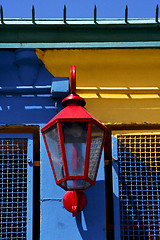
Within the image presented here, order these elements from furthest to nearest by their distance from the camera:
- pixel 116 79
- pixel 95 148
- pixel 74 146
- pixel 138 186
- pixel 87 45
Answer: pixel 116 79 < pixel 138 186 < pixel 87 45 < pixel 95 148 < pixel 74 146

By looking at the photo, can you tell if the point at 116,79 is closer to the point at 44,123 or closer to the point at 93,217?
the point at 44,123

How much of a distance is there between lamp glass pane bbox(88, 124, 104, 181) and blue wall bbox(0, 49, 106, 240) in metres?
0.77

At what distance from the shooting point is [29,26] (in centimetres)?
533

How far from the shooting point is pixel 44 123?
543 centimetres

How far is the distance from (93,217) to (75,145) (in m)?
1.16

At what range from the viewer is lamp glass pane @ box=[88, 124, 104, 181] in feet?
14.6

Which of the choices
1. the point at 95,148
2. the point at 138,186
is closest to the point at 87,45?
the point at 95,148

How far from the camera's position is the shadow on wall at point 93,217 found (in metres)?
5.05

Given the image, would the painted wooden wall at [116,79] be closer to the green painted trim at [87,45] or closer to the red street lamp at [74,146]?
the green painted trim at [87,45]

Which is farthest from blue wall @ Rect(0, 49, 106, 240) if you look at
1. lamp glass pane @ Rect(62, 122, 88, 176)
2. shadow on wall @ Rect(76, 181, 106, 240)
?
lamp glass pane @ Rect(62, 122, 88, 176)

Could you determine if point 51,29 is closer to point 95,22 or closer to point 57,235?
point 95,22

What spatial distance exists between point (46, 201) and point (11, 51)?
1910mm

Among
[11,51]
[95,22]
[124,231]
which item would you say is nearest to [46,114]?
[11,51]

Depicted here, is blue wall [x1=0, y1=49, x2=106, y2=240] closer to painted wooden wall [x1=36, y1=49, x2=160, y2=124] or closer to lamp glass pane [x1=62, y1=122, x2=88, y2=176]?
painted wooden wall [x1=36, y1=49, x2=160, y2=124]
